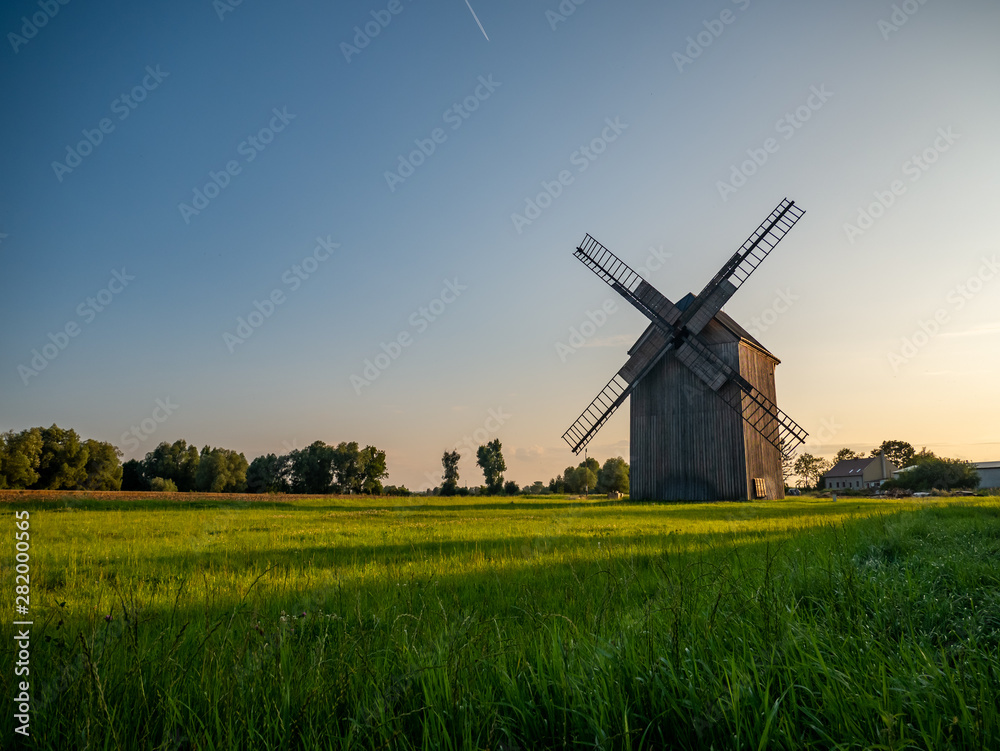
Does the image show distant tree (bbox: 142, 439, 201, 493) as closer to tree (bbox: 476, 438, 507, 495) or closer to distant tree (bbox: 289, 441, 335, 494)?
distant tree (bbox: 289, 441, 335, 494)

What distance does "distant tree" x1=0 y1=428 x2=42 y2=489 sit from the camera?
1578 inches

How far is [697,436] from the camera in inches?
1112

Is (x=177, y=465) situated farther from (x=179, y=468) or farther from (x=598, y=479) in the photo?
(x=598, y=479)

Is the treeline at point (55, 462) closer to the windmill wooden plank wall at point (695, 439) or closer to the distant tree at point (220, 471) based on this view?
the distant tree at point (220, 471)

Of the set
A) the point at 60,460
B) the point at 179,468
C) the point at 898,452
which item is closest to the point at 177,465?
the point at 179,468

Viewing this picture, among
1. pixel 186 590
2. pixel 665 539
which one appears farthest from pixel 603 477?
pixel 186 590

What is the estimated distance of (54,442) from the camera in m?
49.9

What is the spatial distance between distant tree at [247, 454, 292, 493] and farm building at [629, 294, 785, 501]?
6879cm

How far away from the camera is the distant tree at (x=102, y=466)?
197ft

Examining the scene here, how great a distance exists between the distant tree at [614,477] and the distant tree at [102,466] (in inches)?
2391

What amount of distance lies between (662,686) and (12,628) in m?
4.38

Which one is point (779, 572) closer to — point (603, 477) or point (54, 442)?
point (54, 442)

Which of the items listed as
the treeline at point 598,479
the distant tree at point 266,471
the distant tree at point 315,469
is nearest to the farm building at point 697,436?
the treeline at point 598,479

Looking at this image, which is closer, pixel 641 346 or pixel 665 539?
pixel 665 539
